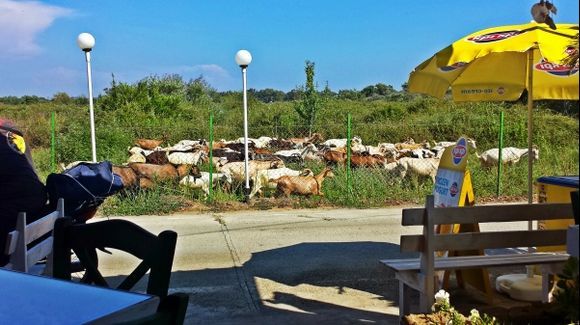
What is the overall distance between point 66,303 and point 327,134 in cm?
1815

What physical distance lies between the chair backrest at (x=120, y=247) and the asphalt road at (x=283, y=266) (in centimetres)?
197

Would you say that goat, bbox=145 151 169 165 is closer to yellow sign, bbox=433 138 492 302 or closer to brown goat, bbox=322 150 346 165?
brown goat, bbox=322 150 346 165

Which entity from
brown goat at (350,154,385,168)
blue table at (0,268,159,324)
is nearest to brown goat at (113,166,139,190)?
brown goat at (350,154,385,168)

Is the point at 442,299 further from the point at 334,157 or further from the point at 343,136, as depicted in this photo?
the point at 343,136

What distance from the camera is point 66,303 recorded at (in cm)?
225

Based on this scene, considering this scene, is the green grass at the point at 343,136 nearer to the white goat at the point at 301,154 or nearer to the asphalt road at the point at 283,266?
the white goat at the point at 301,154

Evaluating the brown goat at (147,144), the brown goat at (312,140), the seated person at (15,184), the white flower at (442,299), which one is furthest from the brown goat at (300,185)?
the white flower at (442,299)

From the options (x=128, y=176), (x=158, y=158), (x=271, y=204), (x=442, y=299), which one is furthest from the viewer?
(x=158, y=158)

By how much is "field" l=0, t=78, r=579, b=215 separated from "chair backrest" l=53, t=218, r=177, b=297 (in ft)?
6.04

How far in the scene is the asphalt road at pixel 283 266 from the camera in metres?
5.17

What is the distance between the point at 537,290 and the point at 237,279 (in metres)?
2.98

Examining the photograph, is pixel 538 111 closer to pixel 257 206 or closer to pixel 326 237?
pixel 257 206

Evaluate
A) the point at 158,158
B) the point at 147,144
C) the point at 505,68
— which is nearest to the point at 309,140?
the point at 147,144

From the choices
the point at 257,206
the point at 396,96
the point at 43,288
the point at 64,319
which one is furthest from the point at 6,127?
the point at 396,96
